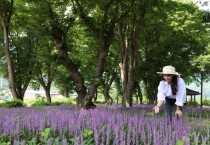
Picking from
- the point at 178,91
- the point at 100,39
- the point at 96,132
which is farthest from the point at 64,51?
the point at 96,132

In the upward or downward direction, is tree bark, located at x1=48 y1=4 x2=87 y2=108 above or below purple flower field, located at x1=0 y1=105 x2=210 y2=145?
above

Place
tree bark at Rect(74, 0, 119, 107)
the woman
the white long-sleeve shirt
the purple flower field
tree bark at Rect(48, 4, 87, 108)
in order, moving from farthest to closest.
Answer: tree bark at Rect(48, 4, 87, 108)
tree bark at Rect(74, 0, 119, 107)
the white long-sleeve shirt
the woman
the purple flower field

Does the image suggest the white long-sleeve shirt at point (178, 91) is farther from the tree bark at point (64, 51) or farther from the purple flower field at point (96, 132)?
the tree bark at point (64, 51)

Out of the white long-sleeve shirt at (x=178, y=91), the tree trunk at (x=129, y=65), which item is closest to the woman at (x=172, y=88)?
the white long-sleeve shirt at (x=178, y=91)

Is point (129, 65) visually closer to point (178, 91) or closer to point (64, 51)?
point (64, 51)

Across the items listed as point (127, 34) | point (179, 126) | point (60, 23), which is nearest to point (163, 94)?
point (179, 126)

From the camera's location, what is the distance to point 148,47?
3216 cm

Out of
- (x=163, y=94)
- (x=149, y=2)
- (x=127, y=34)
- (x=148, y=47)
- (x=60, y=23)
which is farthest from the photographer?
(x=148, y=47)

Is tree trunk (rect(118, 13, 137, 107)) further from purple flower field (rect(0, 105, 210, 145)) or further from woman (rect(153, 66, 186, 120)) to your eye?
purple flower field (rect(0, 105, 210, 145))

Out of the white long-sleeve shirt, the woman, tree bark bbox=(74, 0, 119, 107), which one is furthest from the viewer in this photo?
tree bark bbox=(74, 0, 119, 107)

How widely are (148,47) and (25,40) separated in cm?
1477

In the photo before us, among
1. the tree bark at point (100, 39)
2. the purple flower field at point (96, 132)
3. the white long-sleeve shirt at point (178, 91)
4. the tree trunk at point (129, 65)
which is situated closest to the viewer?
the purple flower field at point (96, 132)

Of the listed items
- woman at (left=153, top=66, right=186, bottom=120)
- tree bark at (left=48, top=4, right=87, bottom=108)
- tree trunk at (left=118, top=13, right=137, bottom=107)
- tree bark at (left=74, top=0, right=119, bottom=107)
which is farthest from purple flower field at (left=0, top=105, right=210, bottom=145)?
tree trunk at (left=118, top=13, right=137, bottom=107)

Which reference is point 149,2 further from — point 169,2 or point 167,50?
point 167,50
